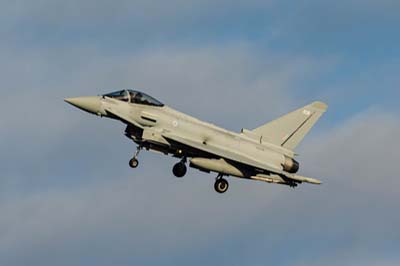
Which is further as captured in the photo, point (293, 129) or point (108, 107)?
point (293, 129)

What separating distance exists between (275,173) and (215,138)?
3.34 metres

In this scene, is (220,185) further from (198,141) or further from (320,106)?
(320,106)

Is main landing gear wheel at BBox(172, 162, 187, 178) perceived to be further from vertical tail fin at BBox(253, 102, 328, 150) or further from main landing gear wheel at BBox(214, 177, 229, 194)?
vertical tail fin at BBox(253, 102, 328, 150)

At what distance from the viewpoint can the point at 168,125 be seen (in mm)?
57969

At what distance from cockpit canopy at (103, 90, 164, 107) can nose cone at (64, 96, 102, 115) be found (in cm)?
72

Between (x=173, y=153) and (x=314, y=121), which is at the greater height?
(x=314, y=121)

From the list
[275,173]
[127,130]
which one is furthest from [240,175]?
[127,130]

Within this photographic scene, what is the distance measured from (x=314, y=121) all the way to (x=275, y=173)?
5.02m

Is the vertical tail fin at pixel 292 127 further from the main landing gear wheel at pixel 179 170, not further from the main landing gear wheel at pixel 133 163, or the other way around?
the main landing gear wheel at pixel 133 163

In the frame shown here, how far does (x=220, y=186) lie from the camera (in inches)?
2334

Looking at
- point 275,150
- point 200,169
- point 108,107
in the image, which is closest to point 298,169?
point 275,150

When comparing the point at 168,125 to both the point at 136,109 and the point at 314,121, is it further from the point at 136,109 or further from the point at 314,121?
the point at 314,121

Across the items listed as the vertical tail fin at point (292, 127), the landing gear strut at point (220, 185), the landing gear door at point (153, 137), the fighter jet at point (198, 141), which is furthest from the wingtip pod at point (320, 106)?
the landing gear door at point (153, 137)

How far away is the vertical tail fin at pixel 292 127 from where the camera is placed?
A: 201ft
